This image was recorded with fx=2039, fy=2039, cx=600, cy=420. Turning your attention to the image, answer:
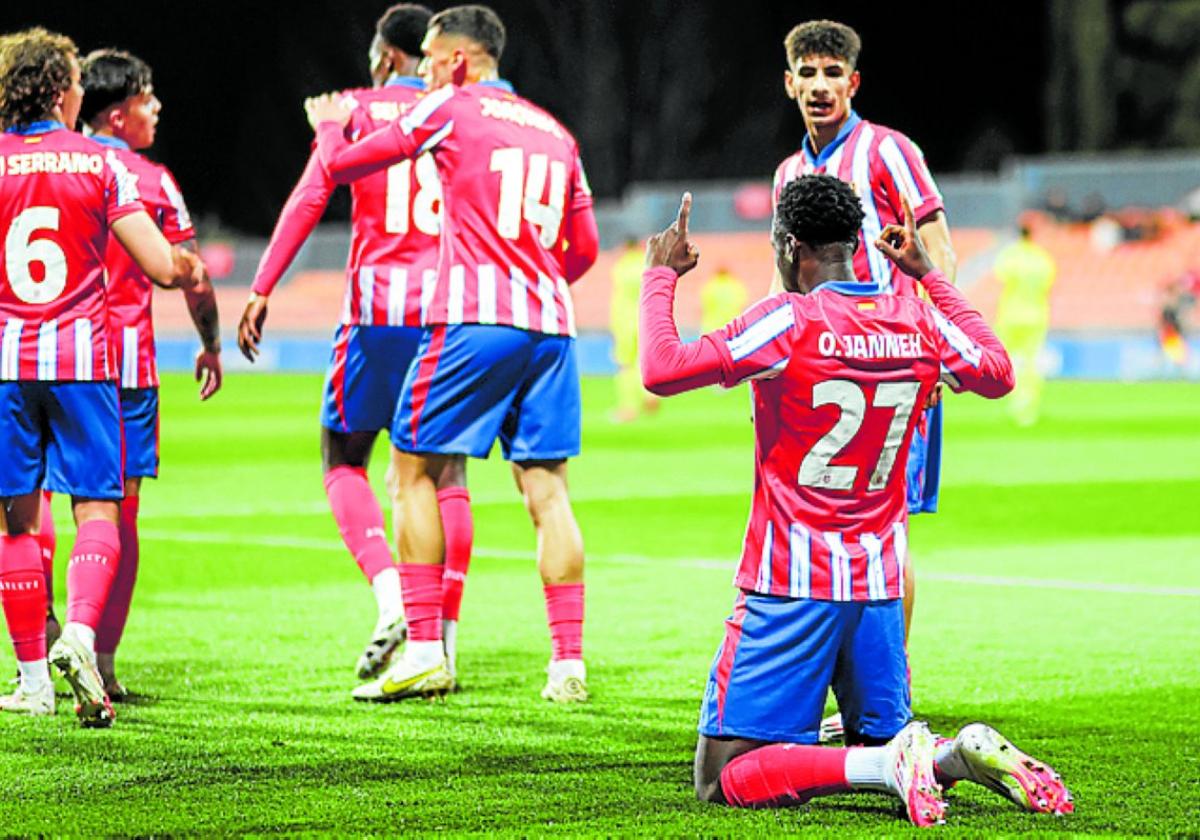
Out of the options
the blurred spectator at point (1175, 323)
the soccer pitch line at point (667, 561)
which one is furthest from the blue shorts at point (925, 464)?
the blurred spectator at point (1175, 323)

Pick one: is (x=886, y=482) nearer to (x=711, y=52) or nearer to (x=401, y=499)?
(x=401, y=499)

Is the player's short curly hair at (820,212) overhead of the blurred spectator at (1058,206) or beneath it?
beneath

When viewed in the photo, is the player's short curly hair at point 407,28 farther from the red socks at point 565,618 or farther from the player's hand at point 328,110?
the red socks at point 565,618

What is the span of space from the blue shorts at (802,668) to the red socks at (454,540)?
2291mm

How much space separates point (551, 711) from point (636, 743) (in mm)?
616

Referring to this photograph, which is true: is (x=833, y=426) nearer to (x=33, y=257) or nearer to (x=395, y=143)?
(x=395, y=143)

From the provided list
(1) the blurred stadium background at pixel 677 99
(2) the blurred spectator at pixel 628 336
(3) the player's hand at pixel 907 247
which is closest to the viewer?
(3) the player's hand at pixel 907 247

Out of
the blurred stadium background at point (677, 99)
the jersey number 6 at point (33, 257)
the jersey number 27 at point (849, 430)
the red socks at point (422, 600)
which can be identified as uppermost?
the blurred stadium background at point (677, 99)

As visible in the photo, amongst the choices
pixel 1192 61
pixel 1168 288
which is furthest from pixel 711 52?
pixel 1168 288

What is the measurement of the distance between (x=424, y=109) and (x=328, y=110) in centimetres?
51

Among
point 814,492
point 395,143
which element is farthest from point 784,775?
point 395,143

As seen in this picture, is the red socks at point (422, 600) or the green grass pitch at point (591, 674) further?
the red socks at point (422, 600)

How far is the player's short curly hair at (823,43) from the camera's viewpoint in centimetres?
651

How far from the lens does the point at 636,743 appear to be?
6.09 meters
